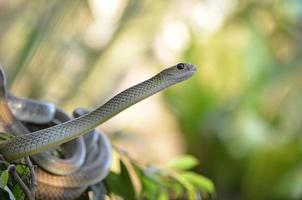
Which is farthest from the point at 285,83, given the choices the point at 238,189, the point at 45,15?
the point at 45,15

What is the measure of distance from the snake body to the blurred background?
2351 millimetres

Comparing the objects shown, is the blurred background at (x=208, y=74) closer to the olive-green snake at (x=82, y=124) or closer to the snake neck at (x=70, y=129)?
the olive-green snake at (x=82, y=124)

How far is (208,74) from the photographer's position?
4.27 meters

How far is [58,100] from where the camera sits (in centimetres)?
392

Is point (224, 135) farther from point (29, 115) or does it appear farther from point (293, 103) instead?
point (29, 115)

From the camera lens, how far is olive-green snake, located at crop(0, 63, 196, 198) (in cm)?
84

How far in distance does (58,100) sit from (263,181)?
1.30 metres

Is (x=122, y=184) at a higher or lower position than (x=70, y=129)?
lower

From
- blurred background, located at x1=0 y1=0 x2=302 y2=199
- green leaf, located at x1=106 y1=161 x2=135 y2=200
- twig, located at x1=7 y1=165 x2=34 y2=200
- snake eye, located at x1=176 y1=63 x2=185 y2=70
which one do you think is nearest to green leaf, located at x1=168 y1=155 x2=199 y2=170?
green leaf, located at x1=106 y1=161 x2=135 y2=200

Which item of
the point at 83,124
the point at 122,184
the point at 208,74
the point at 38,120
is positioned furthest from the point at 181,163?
the point at 208,74

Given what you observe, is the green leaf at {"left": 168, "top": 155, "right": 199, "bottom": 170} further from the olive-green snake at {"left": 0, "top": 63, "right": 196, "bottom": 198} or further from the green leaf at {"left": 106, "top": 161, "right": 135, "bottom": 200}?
the olive-green snake at {"left": 0, "top": 63, "right": 196, "bottom": 198}

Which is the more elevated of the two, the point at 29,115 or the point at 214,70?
the point at 29,115

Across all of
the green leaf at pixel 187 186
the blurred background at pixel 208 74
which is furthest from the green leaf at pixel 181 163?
the blurred background at pixel 208 74

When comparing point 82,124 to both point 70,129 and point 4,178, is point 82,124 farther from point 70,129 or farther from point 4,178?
point 4,178
